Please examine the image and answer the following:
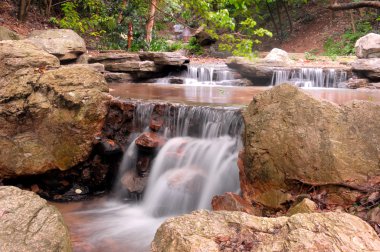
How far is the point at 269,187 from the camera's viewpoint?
4395 mm

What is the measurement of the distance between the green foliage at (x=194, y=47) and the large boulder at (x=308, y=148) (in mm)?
17313

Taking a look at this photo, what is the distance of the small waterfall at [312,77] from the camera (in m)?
12.6

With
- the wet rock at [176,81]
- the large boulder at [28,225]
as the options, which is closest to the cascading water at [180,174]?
the large boulder at [28,225]

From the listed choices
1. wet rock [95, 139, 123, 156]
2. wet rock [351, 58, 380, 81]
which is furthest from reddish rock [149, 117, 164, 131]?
wet rock [351, 58, 380, 81]

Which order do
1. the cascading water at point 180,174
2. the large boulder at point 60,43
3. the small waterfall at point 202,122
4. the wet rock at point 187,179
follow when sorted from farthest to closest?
the large boulder at point 60,43 < the small waterfall at point 202,122 < the wet rock at point 187,179 < the cascading water at point 180,174

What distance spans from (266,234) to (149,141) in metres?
4.56

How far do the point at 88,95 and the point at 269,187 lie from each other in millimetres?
3783

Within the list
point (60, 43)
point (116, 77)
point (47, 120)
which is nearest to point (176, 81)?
point (116, 77)

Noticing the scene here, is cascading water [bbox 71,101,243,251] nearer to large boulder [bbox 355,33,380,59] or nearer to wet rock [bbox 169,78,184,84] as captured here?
wet rock [bbox 169,78,184,84]

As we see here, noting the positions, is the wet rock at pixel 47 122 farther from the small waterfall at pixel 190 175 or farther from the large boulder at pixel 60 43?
the large boulder at pixel 60 43

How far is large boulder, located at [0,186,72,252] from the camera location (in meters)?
3.41

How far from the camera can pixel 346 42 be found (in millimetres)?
21562

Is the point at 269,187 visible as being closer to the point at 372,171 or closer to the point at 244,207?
the point at 244,207

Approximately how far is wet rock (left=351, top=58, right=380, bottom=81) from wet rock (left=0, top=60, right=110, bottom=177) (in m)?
8.69
